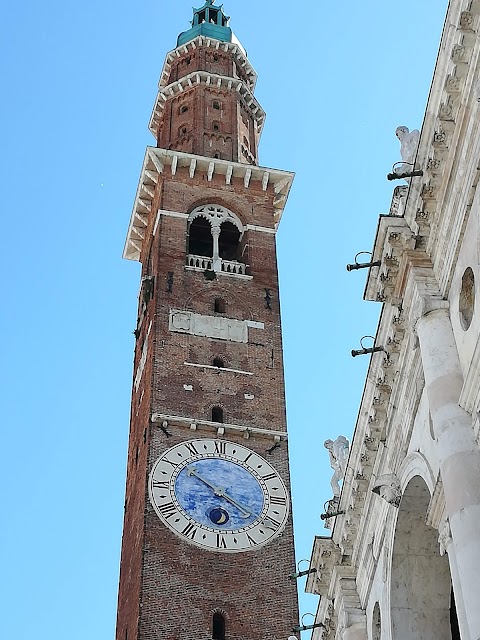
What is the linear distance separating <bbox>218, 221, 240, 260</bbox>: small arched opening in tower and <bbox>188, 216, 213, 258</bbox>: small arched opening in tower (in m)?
0.40

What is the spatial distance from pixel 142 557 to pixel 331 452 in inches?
330

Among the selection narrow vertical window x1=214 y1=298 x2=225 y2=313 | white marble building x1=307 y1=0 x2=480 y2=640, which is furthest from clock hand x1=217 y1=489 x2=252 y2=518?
white marble building x1=307 y1=0 x2=480 y2=640

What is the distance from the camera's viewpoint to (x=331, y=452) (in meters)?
23.3

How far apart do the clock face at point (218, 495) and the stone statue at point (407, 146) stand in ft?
51.3

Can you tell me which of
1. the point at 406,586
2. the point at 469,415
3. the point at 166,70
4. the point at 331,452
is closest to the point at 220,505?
the point at 331,452

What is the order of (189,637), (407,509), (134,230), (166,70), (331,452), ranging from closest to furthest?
(407,509), (331,452), (189,637), (134,230), (166,70)

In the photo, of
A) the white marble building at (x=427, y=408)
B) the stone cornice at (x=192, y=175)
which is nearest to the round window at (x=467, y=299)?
the white marble building at (x=427, y=408)

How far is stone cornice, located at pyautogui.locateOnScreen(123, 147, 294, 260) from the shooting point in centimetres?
4019

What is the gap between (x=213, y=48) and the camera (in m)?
47.8

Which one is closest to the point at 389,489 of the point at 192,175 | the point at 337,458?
the point at 337,458

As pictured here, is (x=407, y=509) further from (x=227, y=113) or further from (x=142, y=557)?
(x=227, y=113)

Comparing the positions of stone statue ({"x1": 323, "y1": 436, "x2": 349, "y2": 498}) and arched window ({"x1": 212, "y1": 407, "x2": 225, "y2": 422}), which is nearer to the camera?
stone statue ({"x1": 323, "y1": 436, "x2": 349, "y2": 498})

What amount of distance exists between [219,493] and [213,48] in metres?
22.6

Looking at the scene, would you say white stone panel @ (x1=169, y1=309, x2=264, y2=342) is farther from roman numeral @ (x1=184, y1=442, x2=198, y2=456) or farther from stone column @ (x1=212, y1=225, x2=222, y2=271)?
roman numeral @ (x1=184, y1=442, x2=198, y2=456)
